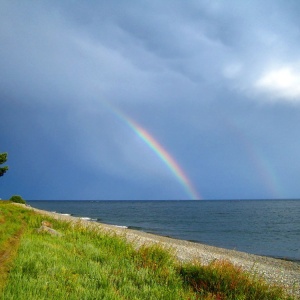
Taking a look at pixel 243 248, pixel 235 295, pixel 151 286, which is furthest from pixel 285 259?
pixel 151 286

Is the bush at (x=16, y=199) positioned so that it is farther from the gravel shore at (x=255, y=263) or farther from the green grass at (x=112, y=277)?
the green grass at (x=112, y=277)

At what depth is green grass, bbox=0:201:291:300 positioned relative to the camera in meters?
8.09

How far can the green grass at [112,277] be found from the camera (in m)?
8.09

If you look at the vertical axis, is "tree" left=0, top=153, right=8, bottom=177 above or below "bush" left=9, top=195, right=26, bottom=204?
above

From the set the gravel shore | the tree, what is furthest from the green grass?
the tree

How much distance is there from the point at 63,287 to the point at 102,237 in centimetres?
1017

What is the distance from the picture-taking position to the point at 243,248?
40.1 metres

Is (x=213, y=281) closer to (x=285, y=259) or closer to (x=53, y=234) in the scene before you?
(x=53, y=234)

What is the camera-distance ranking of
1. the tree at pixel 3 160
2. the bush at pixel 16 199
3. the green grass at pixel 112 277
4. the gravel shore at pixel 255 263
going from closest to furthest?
the green grass at pixel 112 277 → the gravel shore at pixel 255 263 → the tree at pixel 3 160 → the bush at pixel 16 199

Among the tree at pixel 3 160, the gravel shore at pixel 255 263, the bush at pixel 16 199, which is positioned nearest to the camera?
the gravel shore at pixel 255 263

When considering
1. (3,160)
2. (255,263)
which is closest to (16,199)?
(3,160)

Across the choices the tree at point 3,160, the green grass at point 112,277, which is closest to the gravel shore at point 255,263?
the green grass at point 112,277

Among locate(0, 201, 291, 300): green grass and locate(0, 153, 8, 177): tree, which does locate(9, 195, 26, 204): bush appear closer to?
locate(0, 153, 8, 177): tree

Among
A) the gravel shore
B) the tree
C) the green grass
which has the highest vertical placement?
the tree
